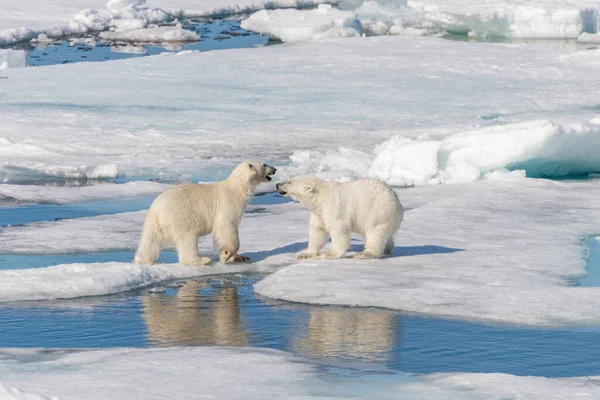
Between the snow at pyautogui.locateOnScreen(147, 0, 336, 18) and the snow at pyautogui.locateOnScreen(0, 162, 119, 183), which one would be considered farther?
the snow at pyautogui.locateOnScreen(147, 0, 336, 18)

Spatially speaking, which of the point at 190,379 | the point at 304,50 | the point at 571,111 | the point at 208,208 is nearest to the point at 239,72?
the point at 304,50

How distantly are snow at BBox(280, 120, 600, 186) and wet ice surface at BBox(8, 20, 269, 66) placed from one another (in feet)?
42.4

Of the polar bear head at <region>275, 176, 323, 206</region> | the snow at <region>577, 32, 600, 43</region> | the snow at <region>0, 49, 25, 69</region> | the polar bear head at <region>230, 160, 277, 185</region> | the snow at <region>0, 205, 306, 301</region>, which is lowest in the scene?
the snow at <region>0, 205, 306, 301</region>

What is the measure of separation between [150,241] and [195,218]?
13.9 inches

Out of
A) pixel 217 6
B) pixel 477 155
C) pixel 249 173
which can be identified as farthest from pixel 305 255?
pixel 217 6

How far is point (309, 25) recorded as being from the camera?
24.5m

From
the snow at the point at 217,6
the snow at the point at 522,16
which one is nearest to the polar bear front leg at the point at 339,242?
the snow at the point at 522,16

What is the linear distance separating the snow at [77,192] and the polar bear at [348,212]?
11.5 feet

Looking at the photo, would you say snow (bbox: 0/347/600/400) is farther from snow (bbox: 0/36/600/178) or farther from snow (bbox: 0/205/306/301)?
snow (bbox: 0/36/600/178)

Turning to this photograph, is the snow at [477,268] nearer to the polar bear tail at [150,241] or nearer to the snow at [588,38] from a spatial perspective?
the polar bear tail at [150,241]

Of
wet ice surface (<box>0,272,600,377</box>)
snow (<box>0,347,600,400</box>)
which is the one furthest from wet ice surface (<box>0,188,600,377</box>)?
snow (<box>0,347,600,400</box>)

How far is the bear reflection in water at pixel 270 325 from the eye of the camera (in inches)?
203

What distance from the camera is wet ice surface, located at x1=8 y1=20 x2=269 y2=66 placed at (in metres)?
23.0

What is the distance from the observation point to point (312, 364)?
15.6 feet
